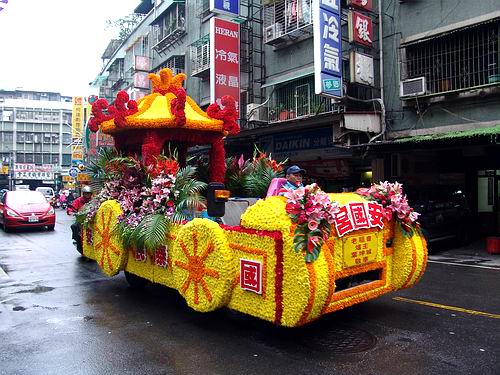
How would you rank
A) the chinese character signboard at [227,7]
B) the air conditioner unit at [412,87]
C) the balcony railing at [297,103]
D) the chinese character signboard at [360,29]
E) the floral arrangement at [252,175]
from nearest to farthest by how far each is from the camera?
the floral arrangement at [252,175], the air conditioner unit at [412,87], the chinese character signboard at [360,29], the balcony railing at [297,103], the chinese character signboard at [227,7]

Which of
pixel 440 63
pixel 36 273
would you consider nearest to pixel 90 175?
pixel 36 273

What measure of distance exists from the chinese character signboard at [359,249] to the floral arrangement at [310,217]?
0.51m

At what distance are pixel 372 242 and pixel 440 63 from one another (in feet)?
31.1

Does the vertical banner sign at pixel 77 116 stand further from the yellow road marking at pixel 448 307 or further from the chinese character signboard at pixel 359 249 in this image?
the chinese character signboard at pixel 359 249

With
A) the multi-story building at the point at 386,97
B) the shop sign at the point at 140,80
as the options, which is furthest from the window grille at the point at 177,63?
the multi-story building at the point at 386,97

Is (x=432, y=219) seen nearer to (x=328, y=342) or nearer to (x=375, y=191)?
(x=375, y=191)

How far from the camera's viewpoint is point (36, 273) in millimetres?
8484

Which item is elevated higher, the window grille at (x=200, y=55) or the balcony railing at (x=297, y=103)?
the window grille at (x=200, y=55)

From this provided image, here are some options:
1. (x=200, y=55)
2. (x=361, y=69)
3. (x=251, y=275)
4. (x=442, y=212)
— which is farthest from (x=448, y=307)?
(x=200, y=55)

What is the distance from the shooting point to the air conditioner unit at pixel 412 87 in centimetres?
1227

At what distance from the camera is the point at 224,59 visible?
16484mm

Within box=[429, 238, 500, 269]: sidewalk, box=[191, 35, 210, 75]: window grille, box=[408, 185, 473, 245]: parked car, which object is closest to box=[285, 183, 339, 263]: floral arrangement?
box=[429, 238, 500, 269]: sidewalk

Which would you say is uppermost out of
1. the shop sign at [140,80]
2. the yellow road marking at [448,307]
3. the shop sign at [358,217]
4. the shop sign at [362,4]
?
the shop sign at [140,80]

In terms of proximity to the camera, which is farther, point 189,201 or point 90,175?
point 90,175
